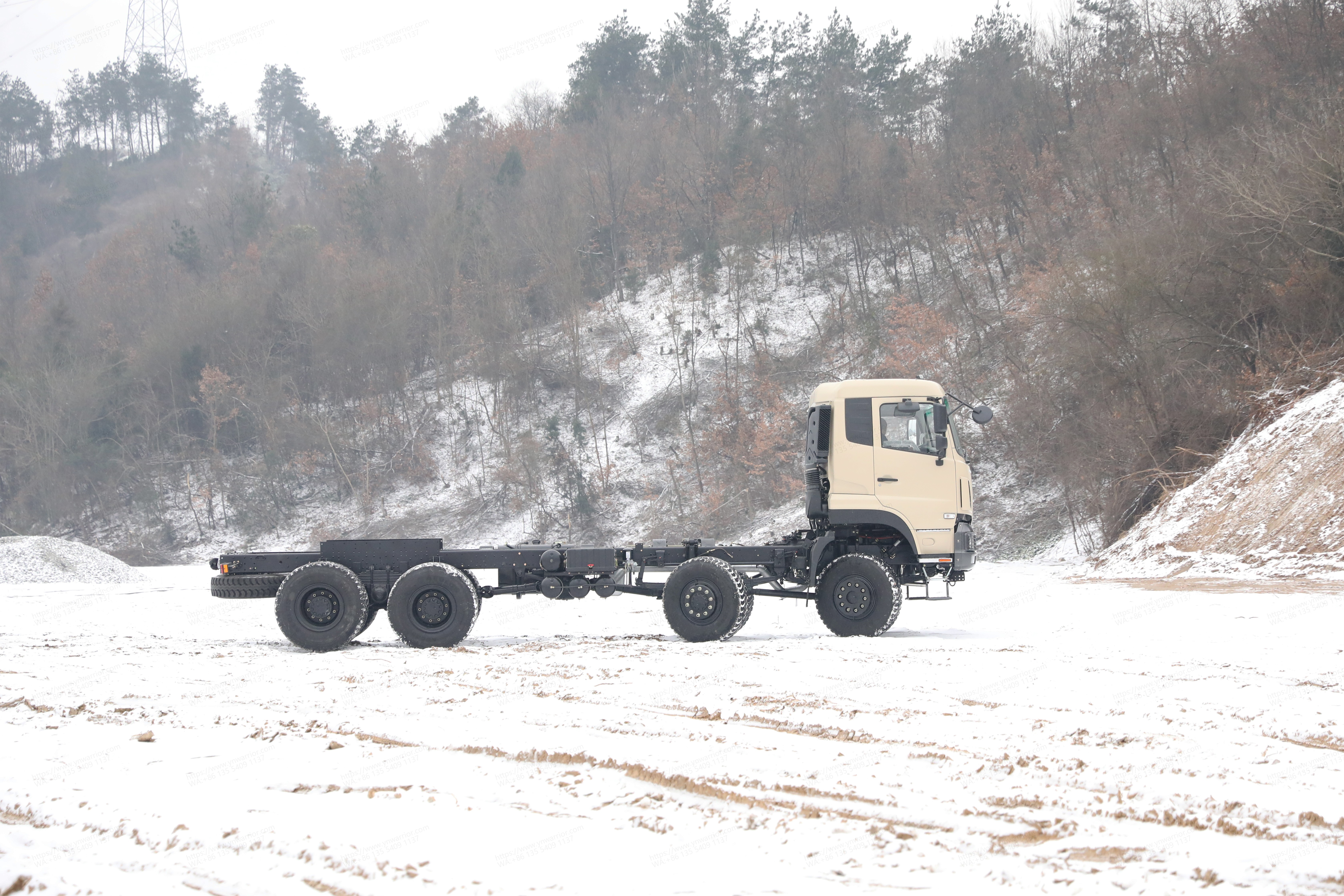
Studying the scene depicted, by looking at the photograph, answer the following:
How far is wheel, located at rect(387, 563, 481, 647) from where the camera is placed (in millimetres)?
10320

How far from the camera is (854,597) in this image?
10617 mm

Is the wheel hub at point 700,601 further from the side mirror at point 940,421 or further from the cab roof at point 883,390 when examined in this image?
the side mirror at point 940,421

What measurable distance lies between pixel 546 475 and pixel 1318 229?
1143 inches

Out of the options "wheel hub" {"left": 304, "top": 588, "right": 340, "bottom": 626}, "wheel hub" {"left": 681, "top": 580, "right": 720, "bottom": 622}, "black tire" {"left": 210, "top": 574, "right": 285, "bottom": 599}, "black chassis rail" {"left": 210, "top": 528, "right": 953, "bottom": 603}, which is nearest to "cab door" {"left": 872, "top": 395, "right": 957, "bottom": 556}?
"black chassis rail" {"left": 210, "top": 528, "right": 953, "bottom": 603}

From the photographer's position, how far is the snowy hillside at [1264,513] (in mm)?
15156

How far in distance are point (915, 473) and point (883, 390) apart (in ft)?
3.27

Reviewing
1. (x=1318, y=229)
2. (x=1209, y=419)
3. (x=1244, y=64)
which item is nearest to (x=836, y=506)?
(x=1209, y=419)

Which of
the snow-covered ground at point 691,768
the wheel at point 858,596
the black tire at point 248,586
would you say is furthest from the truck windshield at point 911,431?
the black tire at point 248,586

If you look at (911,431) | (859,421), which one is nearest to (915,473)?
(911,431)

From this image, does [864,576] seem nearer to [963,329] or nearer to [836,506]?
[836,506]

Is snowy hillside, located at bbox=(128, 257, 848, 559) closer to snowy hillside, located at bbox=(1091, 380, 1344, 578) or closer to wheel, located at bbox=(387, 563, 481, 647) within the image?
snowy hillside, located at bbox=(1091, 380, 1344, 578)

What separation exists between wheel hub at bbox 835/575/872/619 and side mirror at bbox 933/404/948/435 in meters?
1.85

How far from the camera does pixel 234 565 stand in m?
10.6

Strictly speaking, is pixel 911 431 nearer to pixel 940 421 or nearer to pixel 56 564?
pixel 940 421
